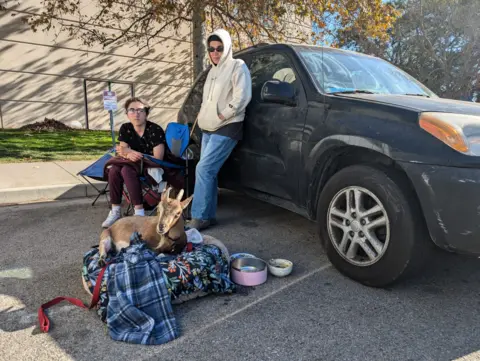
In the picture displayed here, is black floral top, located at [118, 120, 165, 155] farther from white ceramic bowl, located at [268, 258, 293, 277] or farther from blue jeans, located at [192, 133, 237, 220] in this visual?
white ceramic bowl, located at [268, 258, 293, 277]

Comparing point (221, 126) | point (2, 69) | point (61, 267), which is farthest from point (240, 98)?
point (2, 69)

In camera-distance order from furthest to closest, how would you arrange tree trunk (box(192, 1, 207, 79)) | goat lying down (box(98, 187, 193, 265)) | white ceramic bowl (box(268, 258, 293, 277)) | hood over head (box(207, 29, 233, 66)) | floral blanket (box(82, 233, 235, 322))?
tree trunk (box(192, 1, 207, 79)) → hood over head (box(207, 29, 233, 66)) → white ceramic bowl (box(268, 258, 293, 277)) → goat lying down (box(98, 187, 193, 265)) → floral blanket (box(82, 233, 235, 322))

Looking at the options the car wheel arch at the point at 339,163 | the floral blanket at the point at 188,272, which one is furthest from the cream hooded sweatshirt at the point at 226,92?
the floral blanket at the point at 188,272

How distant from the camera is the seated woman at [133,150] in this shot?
4227mm

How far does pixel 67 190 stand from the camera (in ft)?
19.0

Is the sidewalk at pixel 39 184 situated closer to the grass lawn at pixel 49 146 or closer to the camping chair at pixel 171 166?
the grass lawn at pixel 49 146

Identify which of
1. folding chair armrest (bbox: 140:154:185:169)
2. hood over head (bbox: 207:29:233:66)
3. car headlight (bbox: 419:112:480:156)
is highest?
hood over head (bbox: 207:29:233:66)

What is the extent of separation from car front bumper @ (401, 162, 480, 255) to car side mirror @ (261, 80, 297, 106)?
4.26 feet

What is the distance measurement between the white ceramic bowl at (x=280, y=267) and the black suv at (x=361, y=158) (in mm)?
346

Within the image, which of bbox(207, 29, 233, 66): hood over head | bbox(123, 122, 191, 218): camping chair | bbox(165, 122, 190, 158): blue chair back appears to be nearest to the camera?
bbox(207, 29, 233, 66): hood over head

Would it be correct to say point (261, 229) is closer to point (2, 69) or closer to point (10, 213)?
point (10, 213)

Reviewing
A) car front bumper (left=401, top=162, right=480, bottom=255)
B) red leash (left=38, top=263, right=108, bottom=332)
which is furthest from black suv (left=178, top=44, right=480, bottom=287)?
red leash (left=38, top=263, right=108, bottom=332)

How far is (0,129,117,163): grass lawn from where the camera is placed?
769 centimetres

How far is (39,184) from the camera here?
18.9 feet
